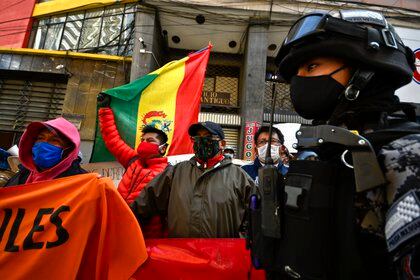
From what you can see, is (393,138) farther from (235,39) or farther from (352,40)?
(235,39)

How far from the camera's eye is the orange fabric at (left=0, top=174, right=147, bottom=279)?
182cm

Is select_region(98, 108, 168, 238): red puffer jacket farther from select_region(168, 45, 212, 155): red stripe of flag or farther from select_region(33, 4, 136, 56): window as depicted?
select_region(33, 4, 136, 56): window

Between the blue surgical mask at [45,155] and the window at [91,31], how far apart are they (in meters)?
8.07

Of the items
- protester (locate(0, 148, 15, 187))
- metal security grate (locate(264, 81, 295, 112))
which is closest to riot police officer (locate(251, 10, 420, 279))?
protester (locate(0, 148, 15, 187))

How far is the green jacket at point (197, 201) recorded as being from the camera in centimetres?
233

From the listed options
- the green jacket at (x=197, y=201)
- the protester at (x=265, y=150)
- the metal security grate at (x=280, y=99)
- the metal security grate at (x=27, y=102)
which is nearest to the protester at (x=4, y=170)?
the green jacket at (x=197, y=201)

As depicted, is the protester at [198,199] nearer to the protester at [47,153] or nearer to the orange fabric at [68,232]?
the orange fabric at [68,232]

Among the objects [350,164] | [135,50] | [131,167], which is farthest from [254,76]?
[350,164]

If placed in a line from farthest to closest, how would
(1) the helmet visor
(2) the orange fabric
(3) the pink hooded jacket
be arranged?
(3) the pink hooded jacket → (2) the orange fabric → (1) the helmet visor

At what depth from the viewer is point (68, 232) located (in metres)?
1.91

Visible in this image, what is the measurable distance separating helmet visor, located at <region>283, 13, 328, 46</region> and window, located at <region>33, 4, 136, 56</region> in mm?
9439

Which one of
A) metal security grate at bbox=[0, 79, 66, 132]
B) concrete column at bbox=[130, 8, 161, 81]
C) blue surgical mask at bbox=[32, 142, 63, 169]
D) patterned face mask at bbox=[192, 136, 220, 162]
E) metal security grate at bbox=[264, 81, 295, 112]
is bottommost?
blue surgical mask at bbox=[32, 142, 63, 169]

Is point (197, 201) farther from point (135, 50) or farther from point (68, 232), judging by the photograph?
point (135, 50)

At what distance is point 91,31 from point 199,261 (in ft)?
34.7
